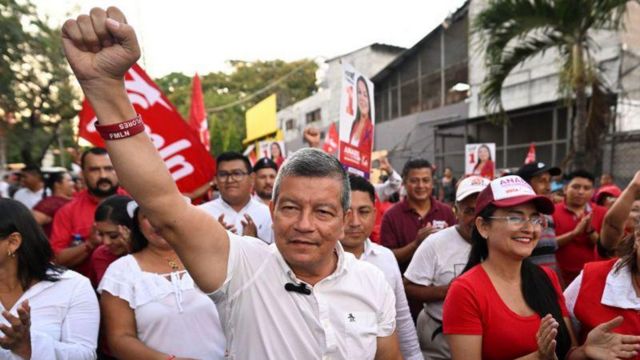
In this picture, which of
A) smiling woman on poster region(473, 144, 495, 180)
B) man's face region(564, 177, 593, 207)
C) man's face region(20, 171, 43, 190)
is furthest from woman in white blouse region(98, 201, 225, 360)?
smiling woman on poster region(473, 144, 495, 180)

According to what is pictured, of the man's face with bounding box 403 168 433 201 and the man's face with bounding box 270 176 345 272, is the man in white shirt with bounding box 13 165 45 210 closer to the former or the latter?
the man's face with bounding box 403 168 433 201

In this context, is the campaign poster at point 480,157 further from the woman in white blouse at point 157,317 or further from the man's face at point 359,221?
the woman in white blouse at point 157,317

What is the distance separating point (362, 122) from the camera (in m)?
4.67

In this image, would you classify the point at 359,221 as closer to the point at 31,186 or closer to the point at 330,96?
the point at 31,186

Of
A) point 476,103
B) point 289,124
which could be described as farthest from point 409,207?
point 289,124

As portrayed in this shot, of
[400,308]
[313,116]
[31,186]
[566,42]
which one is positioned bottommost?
[400,308]

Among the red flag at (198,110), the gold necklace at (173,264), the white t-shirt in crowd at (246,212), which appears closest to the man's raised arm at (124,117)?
the gold necklace at (173,264)

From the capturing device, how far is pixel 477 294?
6.68ft

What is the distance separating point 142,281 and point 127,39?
1303 millimetres

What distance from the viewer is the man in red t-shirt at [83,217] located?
3127mm

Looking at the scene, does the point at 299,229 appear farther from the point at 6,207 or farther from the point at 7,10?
the point at 7,10

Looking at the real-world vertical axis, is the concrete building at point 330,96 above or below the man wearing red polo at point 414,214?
above

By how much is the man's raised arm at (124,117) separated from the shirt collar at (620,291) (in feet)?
6.35

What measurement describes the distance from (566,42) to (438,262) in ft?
19.9
